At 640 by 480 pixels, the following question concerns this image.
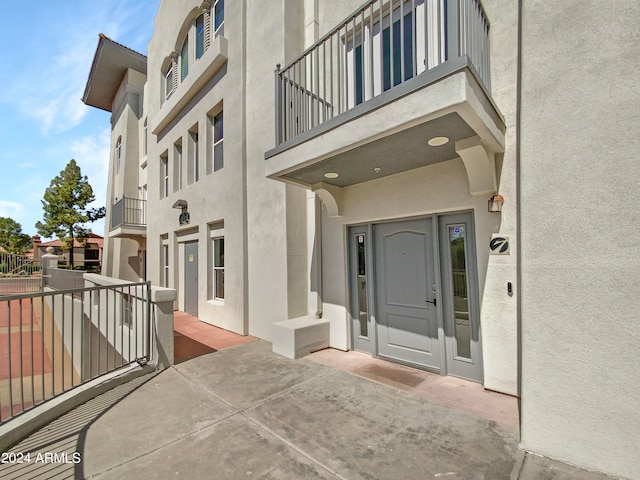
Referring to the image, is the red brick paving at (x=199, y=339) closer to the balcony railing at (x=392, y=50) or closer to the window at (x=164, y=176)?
the balcony railing at (x=392, y=50)

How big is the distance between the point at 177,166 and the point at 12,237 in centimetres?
3949

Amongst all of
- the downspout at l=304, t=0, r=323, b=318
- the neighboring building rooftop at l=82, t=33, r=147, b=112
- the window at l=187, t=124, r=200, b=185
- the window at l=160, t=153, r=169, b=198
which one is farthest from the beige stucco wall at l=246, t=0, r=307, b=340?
the neighboring building rooftop at l=82, t=33, r=147, b=112

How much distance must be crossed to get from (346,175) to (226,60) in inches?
220

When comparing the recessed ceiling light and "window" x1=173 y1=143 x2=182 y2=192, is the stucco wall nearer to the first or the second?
"window" x1=173 y1=143 x2=182 y2=192

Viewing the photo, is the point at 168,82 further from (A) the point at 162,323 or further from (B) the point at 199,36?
(A) the point at 162,323

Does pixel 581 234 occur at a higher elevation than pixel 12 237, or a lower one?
lower

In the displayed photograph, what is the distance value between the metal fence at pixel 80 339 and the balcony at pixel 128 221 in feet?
12.3

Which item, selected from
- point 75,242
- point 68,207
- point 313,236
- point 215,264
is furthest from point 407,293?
point 75,242

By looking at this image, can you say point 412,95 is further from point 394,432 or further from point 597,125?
point 394,432

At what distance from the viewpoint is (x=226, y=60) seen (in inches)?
315

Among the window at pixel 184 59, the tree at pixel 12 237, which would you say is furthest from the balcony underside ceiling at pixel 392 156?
the tree at pixel 12 237

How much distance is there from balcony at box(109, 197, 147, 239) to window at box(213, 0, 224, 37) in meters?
8.70

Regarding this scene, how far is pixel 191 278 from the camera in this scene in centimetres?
960

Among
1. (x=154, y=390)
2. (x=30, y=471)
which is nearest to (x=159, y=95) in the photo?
(x=154, y=390)
